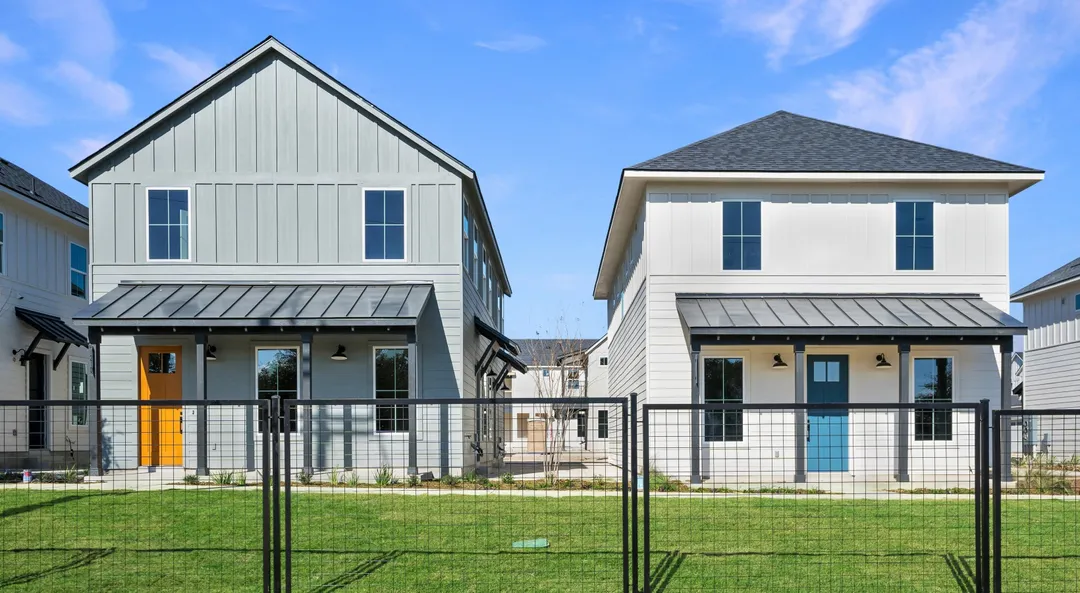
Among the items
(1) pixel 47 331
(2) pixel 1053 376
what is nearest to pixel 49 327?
(1) pixel 47 331

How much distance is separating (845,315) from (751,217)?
9.50 feet

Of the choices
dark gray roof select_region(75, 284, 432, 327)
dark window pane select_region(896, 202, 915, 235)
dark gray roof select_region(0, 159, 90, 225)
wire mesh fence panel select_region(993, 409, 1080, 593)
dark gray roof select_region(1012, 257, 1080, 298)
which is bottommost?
wire mesh fence panel select_region(993, 409, 1080, 593)

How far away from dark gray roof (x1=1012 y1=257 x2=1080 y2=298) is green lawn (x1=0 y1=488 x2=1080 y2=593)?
16.5 m

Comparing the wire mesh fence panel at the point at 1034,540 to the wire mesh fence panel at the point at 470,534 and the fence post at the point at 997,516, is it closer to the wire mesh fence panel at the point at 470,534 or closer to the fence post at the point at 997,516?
the fence post at the point at 997,516

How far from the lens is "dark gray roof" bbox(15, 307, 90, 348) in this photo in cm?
2067

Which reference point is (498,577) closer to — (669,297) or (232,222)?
(669,297)

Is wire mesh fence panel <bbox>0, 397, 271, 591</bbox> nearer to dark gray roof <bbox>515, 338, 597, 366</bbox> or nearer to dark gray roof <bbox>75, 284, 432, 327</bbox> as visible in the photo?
dark gray roof <bbox>75, 284, 432, 327</bbox>

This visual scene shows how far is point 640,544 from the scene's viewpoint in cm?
962

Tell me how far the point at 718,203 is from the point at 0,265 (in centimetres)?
1641

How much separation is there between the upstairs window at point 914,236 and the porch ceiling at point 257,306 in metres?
10.1

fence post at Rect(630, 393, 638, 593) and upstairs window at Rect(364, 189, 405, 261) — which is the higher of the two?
upstairs window at Rect(364, 189, 405, 261)

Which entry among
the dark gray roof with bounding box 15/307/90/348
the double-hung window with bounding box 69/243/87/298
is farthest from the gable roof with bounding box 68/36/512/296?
the double-hung window with bounding box 69/243/87/298

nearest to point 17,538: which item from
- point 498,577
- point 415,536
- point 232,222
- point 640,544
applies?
point 415,536

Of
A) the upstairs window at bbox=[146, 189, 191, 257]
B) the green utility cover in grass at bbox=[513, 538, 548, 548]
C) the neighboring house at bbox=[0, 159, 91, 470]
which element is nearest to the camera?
the green utility cover in grass at bbox=[513, 538, 548, 548]
